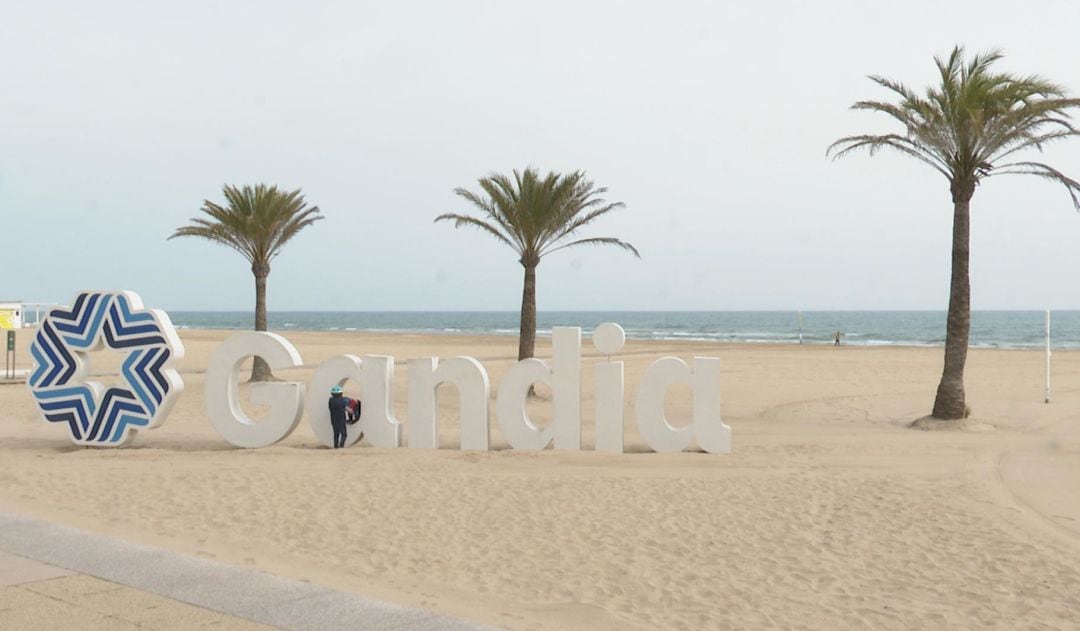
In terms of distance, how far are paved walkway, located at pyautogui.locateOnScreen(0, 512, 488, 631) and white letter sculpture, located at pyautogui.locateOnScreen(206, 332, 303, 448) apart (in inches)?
230

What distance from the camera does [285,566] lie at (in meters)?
7.58

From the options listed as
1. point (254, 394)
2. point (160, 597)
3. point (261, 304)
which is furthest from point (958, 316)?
point (261, 304)

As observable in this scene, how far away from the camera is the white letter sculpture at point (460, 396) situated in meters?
13.5

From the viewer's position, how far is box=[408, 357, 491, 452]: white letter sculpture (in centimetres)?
1354

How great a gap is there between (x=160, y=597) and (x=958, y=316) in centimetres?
1484

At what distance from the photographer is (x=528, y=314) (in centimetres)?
2158

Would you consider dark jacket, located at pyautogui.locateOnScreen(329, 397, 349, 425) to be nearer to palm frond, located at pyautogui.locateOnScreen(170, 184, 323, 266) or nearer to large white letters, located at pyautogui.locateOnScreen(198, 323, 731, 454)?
large white letters, located at pyautogui.locateOnScreen(198, 323, 731, 454)

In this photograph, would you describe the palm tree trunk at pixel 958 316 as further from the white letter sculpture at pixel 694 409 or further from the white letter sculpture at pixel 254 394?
the white letter sculpture at pixel 254 394

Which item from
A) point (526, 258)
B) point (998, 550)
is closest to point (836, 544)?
point (998, 550)

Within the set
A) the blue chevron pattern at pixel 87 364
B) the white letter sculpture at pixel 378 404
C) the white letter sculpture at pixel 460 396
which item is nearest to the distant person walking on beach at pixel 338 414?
the white letter sculpture at pixel 378 404

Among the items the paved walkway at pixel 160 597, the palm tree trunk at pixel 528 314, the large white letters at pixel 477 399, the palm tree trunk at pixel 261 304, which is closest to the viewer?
the paved walkway at pixel 160 597

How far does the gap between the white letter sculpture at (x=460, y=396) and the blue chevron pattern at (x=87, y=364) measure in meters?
3.58

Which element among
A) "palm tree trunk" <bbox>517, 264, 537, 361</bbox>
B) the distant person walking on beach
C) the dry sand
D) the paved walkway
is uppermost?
"palm tree trunk" <bbox>517, 264, 537, 361</bbox>

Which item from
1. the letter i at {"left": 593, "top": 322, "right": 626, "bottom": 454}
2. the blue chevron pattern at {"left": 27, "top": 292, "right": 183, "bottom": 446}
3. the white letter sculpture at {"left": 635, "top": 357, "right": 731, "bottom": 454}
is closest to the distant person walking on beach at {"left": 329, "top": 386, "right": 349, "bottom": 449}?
the blue chevron pattern at {"left": 27, "top": 292, "right": 183, "bottom": 446}
